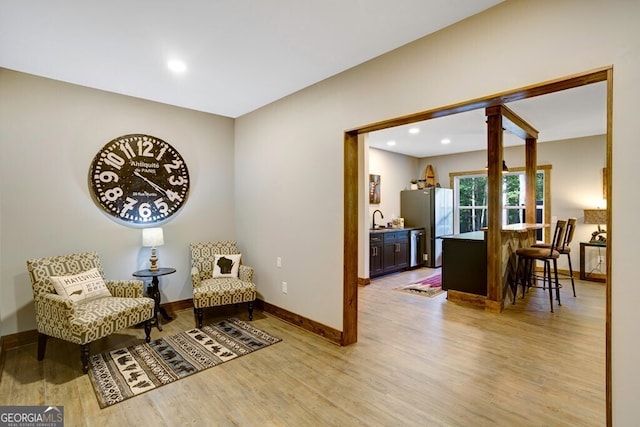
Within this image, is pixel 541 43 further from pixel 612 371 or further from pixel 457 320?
pixel 457 320

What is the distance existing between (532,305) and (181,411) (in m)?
4.38

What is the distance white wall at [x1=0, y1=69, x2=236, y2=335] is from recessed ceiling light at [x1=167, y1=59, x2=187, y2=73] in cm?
116

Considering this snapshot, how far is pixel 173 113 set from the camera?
4109mm

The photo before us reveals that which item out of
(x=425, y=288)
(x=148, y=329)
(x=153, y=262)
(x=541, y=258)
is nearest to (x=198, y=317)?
(x=148, y=329)

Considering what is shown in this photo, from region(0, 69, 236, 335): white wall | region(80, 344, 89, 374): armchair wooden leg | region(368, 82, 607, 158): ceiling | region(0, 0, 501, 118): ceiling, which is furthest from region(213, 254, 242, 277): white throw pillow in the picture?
region(368, 82, 607, 158): ceiling

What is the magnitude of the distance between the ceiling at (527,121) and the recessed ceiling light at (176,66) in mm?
3211

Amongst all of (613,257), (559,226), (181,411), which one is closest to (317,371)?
(181,411)

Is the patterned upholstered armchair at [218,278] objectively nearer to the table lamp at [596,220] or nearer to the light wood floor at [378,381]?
the light wood floor at [378,381]

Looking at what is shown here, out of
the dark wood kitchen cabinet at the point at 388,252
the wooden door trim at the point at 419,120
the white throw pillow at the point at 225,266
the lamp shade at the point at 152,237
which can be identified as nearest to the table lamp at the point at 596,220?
the dark wood kitchen cabinet at the point at 388,252

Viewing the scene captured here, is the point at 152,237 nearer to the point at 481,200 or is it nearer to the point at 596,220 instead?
the point at 481,200

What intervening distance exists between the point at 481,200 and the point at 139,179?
6.98 metres

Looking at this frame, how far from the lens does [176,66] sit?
2.95 metres

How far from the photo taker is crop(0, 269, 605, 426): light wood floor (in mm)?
2076

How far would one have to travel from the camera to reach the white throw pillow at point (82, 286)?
2.86 metres
